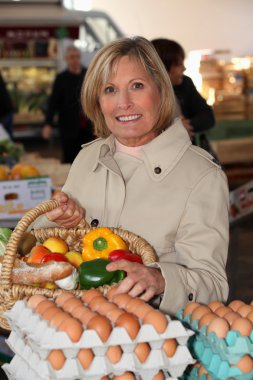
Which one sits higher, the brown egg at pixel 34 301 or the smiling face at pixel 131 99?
the smiling face at pixel 131 99

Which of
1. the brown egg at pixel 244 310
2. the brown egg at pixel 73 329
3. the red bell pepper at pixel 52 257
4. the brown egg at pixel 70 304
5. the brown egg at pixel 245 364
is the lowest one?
the red bell pepper at pixel 52 257

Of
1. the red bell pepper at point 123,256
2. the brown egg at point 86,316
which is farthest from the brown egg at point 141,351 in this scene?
the red bell pepper at point 123,256

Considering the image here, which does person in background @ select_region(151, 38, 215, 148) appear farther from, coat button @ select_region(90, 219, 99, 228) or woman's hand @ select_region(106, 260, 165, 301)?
woman's hand @ select_region(106, 260, 165, 301)

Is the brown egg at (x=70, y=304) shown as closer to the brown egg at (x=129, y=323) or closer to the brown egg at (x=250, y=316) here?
the brown egg at (x=129, y=323)

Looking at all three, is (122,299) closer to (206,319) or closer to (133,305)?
(133,305)

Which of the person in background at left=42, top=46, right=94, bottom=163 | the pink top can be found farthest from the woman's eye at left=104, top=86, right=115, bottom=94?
the person in background at left=42, top=46, right=94, bottom=163

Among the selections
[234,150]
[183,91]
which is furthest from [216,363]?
[234,150]

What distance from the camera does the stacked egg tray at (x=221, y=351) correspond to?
5.21 feet

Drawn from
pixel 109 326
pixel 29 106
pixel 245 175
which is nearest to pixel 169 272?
pixel 109 326

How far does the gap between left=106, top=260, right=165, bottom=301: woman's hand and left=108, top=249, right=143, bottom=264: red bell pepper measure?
0.42ft

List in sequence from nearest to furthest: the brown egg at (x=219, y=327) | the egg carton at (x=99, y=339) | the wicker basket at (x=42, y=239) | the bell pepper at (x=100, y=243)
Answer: the egg carton at (x=99, y=339) < the brown egg at (x=219, y=327) < the wicker basket at (x=42, y=239) < the bell pepper at (x=100, y=243)

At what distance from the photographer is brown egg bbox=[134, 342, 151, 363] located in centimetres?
154

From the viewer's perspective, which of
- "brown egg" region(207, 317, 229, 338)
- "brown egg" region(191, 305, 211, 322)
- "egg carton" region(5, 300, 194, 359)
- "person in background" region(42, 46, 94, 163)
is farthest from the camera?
"person in background" region(42, 46, 94, 163)

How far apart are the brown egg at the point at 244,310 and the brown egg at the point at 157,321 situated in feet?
0.80
